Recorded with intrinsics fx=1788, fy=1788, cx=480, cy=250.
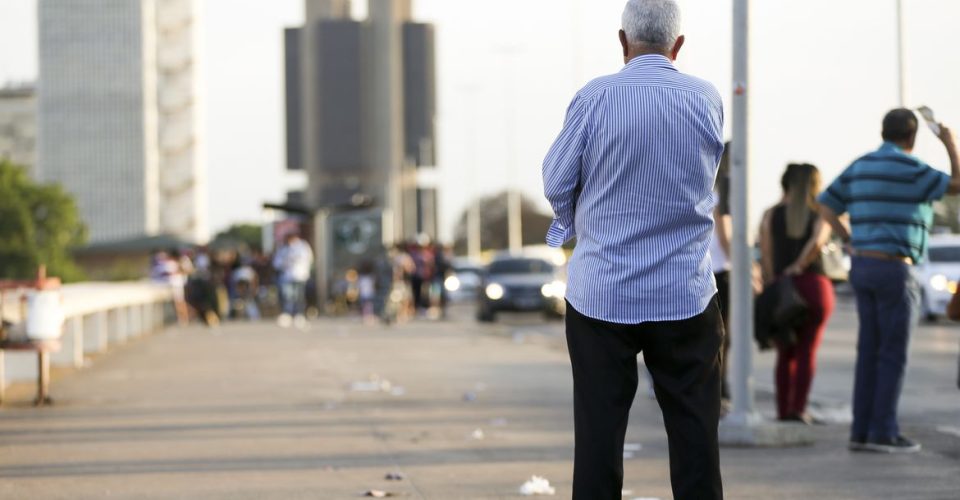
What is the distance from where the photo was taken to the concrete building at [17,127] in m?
197

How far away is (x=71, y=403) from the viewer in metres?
13.5

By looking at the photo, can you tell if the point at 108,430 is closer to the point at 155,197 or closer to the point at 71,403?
the point at 71,403

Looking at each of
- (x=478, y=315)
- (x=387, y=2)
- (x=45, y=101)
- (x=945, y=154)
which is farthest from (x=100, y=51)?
(x=945, y=154)

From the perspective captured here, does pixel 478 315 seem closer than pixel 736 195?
No

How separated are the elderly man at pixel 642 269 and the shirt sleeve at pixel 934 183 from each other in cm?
421

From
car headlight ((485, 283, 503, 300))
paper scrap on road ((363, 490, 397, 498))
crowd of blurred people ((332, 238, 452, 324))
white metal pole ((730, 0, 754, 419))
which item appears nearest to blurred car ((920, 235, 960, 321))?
car headlight ((485, 283, 503, 300))

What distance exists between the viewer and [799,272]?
35.4 ft

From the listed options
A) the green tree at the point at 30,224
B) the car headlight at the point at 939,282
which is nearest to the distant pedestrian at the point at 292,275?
the car headlight at the point at 939,282

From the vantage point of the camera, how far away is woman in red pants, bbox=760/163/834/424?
10.8 meters

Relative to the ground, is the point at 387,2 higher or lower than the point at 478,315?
higher

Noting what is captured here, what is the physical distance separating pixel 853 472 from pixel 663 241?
12.3 ft

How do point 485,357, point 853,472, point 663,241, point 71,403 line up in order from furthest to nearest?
1. point 485,357
2. point 71,403
3. point 853,472
4. point 663,241

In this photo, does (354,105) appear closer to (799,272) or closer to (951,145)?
(799,272)

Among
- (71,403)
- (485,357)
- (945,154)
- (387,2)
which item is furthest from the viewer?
(387,2)
